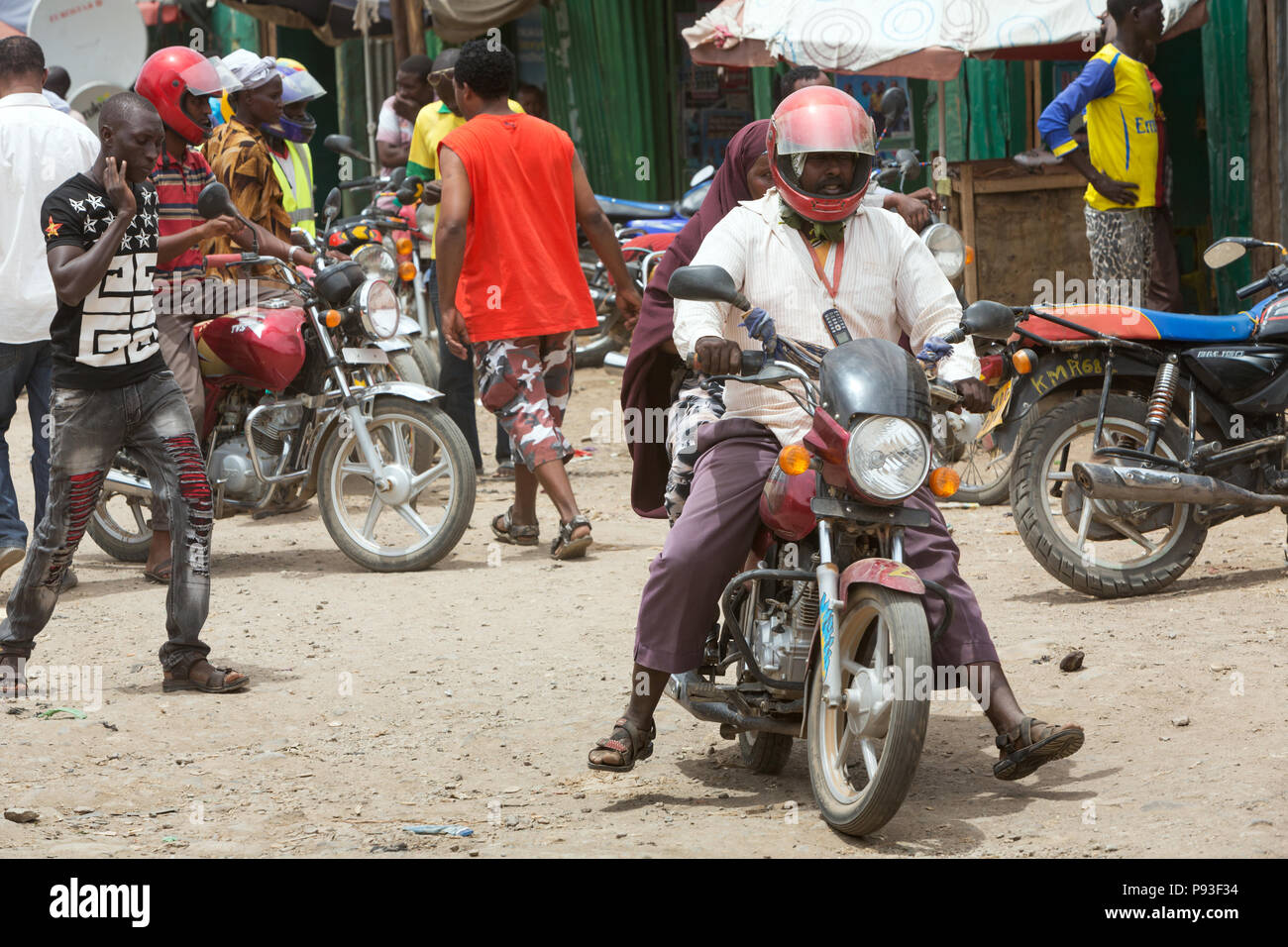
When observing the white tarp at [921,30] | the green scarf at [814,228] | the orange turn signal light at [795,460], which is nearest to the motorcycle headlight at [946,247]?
the white tarp at [921,30]

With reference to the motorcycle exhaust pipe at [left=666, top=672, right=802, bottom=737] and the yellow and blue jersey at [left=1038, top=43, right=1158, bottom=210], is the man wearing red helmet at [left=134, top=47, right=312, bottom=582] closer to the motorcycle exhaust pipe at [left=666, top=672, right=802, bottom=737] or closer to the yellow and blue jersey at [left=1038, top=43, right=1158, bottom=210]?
the motorcycle exhaust pipe at [left=666, top=672, right=802, bottom=737]

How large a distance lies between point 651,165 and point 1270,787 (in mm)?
10574

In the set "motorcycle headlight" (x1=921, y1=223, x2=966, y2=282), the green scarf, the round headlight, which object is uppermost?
"motorcycle headlight" (x1=921, y1=223, x2=966, y2=282)

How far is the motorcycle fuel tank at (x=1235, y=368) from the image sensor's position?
6.16 meters

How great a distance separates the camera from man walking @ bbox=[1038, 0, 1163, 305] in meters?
8.74

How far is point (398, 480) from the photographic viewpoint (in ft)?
24.0

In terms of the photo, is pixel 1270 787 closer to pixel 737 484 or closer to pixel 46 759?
pixel 737 484

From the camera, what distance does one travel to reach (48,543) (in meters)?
5.34

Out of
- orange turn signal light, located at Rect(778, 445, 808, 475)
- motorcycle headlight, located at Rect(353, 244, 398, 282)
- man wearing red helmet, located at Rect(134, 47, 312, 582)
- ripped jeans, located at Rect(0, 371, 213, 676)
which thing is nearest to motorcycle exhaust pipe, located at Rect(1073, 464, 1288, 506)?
orange turn signal light, located at Rect(778, 445, 808, 475)

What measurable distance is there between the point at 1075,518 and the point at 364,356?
3227 millimetres

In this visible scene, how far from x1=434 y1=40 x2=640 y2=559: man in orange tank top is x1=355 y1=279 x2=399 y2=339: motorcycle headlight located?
247mm

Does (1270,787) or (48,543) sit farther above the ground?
(48,543)

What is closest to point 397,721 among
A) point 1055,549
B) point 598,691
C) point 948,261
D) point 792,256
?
point 598,691

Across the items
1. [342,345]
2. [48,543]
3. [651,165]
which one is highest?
[651,165]
